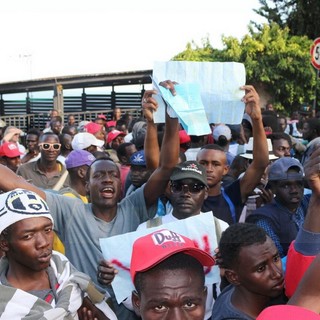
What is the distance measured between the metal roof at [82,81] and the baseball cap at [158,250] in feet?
53.0

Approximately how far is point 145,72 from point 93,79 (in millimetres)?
1605

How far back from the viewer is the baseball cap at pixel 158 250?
2.29m

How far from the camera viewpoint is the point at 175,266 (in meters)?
2.33

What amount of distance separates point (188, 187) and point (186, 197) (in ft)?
0.21

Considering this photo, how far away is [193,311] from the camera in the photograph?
2273 millimetres

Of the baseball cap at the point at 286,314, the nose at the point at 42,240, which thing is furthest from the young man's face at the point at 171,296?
the baseball cap at the point at 286,314

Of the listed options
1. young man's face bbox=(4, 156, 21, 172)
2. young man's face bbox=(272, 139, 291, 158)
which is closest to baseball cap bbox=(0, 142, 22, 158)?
young man's face bbox=(4, 156, 21, 172)

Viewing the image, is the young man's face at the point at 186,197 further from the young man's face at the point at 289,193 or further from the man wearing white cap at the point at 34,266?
the man wearing white cap at the point at 34,266

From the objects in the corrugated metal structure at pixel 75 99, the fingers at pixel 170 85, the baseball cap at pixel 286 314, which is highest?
the fingers at pixel 170 85

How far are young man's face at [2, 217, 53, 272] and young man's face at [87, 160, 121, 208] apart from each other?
100cm

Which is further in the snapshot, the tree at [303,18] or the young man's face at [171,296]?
the tree at [303,18]

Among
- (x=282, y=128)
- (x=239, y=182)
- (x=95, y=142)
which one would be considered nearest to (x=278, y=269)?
(x=239, y=182)

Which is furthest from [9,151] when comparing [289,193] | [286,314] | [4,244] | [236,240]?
[286,314]

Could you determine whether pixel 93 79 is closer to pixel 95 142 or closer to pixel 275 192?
pixel 95 142
